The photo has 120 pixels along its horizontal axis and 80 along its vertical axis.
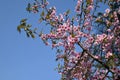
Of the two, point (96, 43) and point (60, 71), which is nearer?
point (96, 43)

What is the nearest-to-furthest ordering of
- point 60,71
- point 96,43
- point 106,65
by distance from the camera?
point 106,65 < point 96,43 < point 60,71

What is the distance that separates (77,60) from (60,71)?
1693 mm

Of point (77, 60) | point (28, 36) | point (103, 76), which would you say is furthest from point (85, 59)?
point (28, 36)

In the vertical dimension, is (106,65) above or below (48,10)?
below

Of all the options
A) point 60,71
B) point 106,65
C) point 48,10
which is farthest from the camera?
point 60,71

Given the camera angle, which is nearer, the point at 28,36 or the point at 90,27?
the point at 28,36

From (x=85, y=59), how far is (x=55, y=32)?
1709mm

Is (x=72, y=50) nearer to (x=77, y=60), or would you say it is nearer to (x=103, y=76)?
(x=77, y=60)

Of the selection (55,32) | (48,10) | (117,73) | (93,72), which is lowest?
(117,73)

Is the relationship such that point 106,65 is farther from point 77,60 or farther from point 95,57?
point 77,60

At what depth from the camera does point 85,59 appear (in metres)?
13.1

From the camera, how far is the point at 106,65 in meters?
12.0

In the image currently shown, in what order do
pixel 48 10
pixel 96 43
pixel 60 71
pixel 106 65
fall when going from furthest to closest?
pixel 60 71 < pixel 48 10 < pixel 96 43 < pixel 106 65

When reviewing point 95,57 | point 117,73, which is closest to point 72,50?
point 95,57
